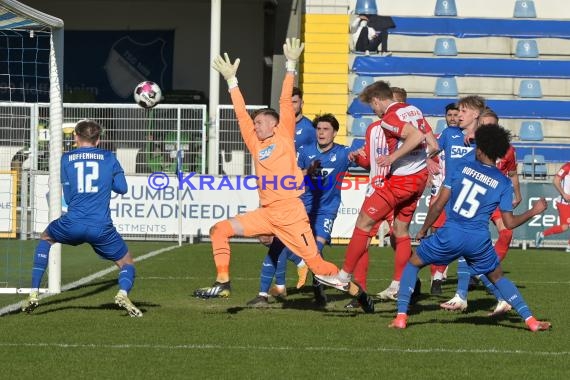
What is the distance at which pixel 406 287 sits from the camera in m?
9.56

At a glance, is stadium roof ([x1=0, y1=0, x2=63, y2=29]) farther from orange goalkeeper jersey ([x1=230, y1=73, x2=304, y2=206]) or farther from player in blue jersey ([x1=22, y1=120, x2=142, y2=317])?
orange goalkeeper jersey ([x1=230, y1=73, x2=304, y2=206])

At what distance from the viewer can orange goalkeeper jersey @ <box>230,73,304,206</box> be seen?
10195 mm

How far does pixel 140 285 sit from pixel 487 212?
201 inches

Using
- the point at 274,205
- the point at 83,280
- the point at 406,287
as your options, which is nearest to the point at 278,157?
the point at 274,205

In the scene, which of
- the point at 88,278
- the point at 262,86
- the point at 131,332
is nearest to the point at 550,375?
the point at 131,332

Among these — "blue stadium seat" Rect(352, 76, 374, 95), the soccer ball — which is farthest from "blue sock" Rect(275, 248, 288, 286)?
"blue stadium seat" Rect(352, 76, 374, 95)

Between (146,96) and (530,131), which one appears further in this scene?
(530,131)

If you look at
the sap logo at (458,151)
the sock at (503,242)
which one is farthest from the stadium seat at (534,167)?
the sap logo at (458,151)

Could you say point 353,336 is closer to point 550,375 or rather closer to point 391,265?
point 550,375

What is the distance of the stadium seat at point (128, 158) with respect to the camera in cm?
2192

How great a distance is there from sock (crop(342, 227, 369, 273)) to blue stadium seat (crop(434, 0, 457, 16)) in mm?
18357

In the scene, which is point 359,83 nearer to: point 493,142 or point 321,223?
point 321,223

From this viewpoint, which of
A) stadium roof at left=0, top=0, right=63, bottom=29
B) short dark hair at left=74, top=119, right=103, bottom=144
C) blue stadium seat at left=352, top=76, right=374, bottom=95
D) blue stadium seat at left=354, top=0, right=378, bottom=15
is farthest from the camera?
blue stadium seat at left=354, top=0, right=378, bottom=15

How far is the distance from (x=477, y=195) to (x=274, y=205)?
1.83 m
